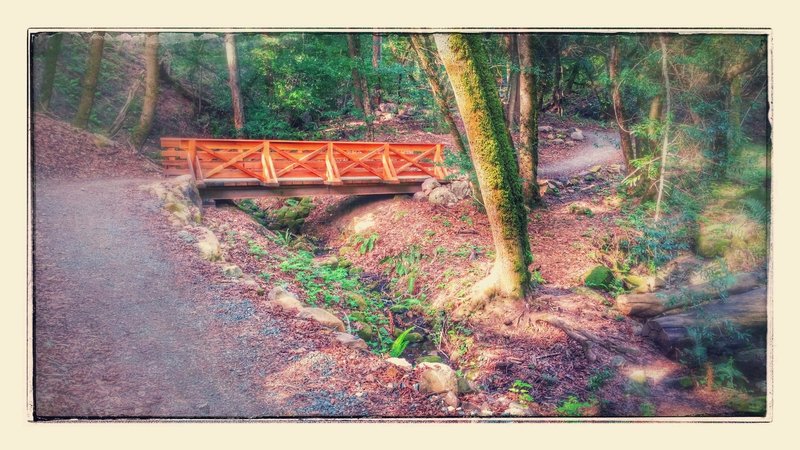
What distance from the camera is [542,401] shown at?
351 cm

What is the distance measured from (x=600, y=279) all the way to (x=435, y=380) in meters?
1.78

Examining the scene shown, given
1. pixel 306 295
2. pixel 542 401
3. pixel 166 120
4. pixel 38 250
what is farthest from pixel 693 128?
pixel 38 250

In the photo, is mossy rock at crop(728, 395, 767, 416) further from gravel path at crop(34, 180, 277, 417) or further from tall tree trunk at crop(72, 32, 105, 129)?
tall tree trunk at crop(72, 32, 105, 129)

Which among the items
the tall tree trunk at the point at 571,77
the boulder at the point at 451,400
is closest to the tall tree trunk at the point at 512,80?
the tall tree trunk at the point at 571,77

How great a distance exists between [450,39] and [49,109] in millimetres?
2789

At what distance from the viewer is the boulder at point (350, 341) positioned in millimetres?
3537

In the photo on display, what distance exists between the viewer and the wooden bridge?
12.9 ft

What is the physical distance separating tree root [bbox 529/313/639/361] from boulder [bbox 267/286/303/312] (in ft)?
6.26

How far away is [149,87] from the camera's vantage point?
11.2ft

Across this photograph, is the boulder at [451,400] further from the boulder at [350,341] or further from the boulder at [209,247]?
the boulder at [209,247]

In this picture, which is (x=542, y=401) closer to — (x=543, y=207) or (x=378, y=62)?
(x=543, y=207)

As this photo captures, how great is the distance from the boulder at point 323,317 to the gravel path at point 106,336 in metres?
0.61

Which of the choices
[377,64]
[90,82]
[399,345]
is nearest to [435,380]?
[399,345]

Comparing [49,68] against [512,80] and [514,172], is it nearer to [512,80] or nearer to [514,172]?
[514,172]
